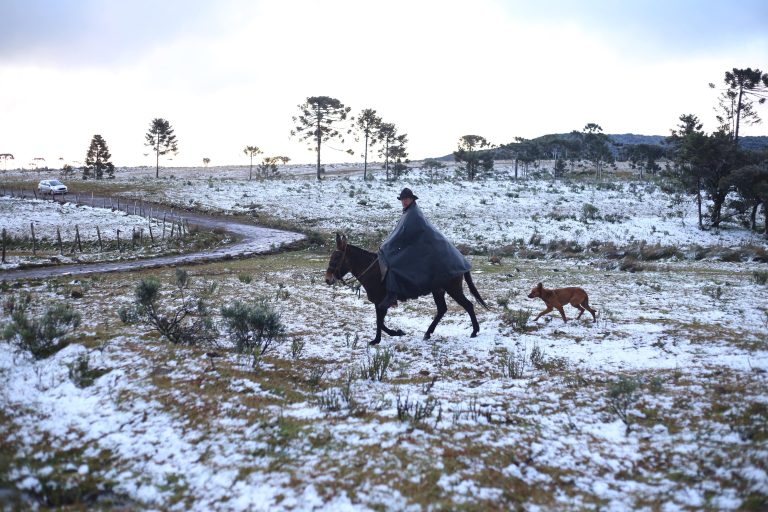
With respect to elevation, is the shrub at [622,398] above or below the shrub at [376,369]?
above


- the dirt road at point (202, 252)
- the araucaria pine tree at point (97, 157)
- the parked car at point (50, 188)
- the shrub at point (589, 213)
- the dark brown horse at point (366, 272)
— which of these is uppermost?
the araucaria pine tree at point (97, 157)

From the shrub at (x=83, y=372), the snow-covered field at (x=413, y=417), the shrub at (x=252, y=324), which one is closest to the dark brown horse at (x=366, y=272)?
the snow-covered field at (x=413, y=417)

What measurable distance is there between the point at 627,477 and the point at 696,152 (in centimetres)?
3565

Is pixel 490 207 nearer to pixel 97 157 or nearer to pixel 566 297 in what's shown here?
pixel 566 297

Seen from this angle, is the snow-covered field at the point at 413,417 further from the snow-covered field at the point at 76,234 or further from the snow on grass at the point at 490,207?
the snow on grass at the point at 490,207

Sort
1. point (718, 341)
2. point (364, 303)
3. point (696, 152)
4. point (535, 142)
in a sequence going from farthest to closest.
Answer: point (535, 142) → point (696, 152) → point (364, 303) → point (718, 341)

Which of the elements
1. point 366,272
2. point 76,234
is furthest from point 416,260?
point 76,234

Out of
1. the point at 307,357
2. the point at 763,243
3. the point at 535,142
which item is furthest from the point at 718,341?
the point at 535,142

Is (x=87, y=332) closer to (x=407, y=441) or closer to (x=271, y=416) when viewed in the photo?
(x=271, y=416)

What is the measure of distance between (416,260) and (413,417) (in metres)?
3.99

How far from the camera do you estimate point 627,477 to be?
13.3 feet

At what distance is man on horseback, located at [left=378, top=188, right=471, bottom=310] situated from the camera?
28.1 ft

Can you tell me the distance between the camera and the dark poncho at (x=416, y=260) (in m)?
8.58

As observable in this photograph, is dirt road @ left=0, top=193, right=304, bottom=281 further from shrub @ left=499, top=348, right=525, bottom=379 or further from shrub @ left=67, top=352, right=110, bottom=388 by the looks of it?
shrub @ left=499, top=348, right=525, bottom=379
